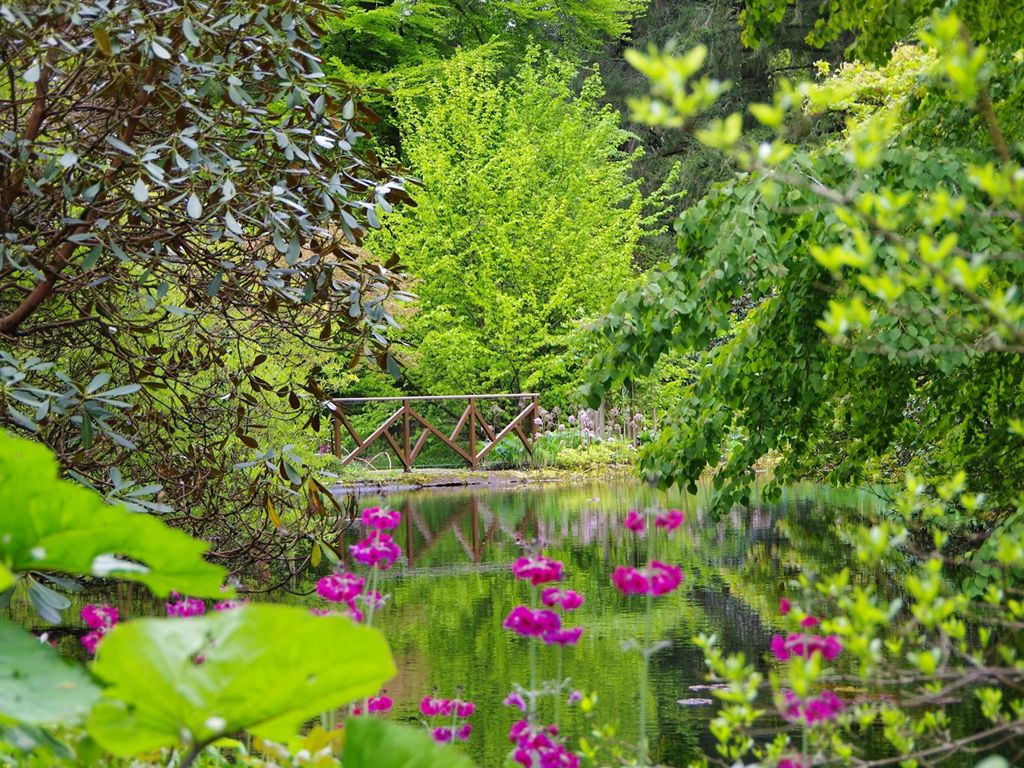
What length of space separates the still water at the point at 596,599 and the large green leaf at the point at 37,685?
1358mm

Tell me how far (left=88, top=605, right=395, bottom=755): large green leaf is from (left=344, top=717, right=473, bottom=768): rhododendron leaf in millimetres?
131

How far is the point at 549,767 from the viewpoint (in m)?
2.44

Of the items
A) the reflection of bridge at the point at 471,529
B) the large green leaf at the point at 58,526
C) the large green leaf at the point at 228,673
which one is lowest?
the reflection of bridge at the point at 471,529

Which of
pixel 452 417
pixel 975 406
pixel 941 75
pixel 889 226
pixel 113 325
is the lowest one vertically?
pixel 452 417

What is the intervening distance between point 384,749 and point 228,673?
301 millimetres

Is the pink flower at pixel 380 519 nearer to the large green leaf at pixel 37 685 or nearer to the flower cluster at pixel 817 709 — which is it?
the flower cluster at pixel 817 709

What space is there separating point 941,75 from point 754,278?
103cm

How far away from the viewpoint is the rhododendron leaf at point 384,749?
164 centimetres

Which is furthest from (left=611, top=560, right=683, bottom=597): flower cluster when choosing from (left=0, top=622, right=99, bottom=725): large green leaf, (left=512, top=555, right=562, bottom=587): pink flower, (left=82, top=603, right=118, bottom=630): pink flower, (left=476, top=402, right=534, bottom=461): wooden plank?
(left=476, top=402, right=534, bottom=461): wooden plank

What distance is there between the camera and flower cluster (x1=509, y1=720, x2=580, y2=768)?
7.98 feet

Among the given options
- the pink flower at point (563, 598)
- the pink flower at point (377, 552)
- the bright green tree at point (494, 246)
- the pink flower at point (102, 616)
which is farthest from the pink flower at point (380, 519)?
the bright green tree at point (494, 246)

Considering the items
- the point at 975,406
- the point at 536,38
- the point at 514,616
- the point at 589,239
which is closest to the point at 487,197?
the point at 589,239

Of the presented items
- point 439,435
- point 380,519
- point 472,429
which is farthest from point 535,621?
point 472,429

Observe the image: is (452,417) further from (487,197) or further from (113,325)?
(113,325)
